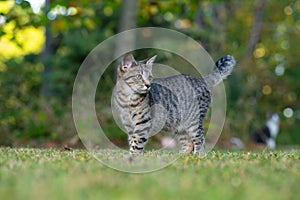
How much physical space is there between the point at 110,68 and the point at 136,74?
26.5 ft

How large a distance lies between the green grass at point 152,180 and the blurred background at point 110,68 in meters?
6.48

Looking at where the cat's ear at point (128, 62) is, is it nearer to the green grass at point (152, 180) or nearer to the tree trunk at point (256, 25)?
the green grass at point (152, 180)

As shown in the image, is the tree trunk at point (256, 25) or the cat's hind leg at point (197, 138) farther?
the tree trunk at point (256, 25)

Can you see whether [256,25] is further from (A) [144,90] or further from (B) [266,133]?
(A) [144,90]

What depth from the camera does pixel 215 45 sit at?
64.0 ft

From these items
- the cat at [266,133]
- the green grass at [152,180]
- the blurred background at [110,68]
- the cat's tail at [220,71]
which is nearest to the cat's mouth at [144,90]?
the cat's tail at [220,71]

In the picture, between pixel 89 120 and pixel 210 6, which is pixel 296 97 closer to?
pixel 210 6

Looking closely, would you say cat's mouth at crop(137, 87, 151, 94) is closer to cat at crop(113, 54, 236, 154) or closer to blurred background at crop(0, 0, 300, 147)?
cat at crop(113, 54, 236, 154)

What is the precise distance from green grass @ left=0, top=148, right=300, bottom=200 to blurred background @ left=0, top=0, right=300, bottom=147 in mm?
6484

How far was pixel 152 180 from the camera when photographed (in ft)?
15.5

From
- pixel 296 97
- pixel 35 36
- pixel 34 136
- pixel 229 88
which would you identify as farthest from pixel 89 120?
pixel 35 36

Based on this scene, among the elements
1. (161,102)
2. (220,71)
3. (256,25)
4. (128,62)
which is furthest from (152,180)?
(256,25)

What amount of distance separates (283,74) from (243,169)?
59.7 ft

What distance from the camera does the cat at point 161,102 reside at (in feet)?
25.4
